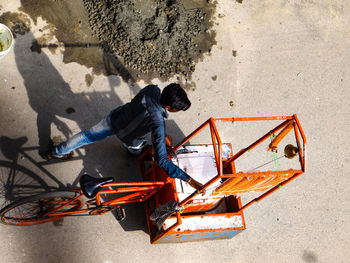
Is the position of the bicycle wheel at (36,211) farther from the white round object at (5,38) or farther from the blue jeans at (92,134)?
the white round object at (5,38)

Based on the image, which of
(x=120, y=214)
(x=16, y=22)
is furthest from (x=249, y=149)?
(x=16, y=22)

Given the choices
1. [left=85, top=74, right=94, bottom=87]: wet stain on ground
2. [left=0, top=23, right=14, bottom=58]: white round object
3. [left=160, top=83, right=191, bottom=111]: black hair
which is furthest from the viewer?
[left=85, top=74, right=94, bottom=87]: wet stain on ground

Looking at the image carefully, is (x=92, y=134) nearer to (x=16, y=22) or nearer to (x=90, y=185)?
(x=90, y=185)

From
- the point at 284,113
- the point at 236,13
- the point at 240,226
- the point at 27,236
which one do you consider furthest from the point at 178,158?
the point at 236,13

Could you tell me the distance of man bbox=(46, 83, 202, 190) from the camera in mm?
3209

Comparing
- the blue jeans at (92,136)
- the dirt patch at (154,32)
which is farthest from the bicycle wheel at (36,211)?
the dirt patch at (154,32)

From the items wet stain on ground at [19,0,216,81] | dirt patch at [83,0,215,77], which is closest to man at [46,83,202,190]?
wet stain on ground at [19,0,216,81]

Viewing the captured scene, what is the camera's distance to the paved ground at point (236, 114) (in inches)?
172

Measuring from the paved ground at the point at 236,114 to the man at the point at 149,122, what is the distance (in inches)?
33.8

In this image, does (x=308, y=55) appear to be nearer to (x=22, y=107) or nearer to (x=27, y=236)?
(x=22, y=107)

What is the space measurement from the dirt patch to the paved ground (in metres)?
0.25

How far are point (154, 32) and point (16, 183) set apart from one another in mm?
2641

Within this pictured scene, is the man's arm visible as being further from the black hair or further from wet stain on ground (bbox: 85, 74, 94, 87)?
wet stain on ground (bbox: 85, 74, 94, 87)

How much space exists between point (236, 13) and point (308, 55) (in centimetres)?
131
